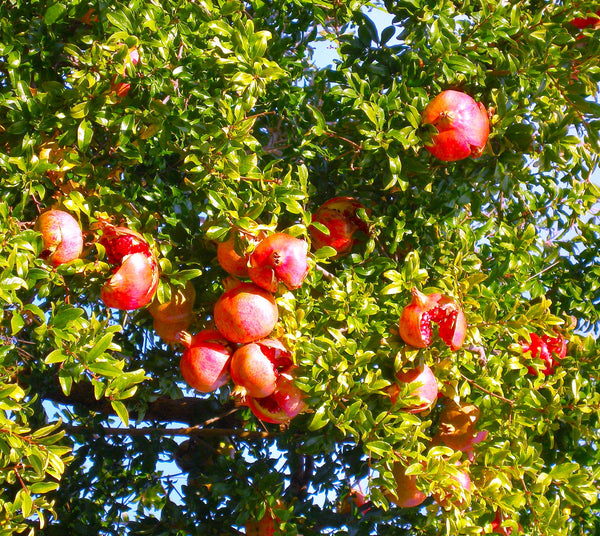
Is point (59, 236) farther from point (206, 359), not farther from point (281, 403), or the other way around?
point (281, 403)

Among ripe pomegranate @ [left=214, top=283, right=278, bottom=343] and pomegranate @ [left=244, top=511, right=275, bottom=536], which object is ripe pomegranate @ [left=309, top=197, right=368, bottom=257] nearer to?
ripe pomegranate @ [left=214, top=283, right=278, bottom=343]

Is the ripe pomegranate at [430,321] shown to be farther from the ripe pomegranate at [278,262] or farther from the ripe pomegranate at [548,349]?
the ripe pomegranate at [548,349]

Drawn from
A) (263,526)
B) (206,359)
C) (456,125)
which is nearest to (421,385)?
(206,359)

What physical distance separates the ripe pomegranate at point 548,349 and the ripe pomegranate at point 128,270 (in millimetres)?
1160

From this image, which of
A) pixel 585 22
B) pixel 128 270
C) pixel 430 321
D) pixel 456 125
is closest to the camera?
pixel 128 270

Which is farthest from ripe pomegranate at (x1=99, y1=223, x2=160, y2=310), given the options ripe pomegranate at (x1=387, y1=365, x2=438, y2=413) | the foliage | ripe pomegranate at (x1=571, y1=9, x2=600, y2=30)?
ripe pomegranate at (x1=571, y1=9, x2=600, y2=30)

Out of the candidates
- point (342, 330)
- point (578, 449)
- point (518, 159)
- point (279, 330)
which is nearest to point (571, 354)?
point (578, 449)

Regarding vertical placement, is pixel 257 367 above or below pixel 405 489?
above

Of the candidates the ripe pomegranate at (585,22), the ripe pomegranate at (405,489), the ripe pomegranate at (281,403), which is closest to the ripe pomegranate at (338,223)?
the ripe pomegranate at (281,403)

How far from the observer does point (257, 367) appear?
182cm

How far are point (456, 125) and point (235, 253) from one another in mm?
715

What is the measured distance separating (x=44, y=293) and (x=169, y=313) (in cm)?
37

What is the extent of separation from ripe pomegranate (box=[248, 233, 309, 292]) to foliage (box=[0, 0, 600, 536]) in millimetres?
66

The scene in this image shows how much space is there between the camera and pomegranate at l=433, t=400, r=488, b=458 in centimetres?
216
